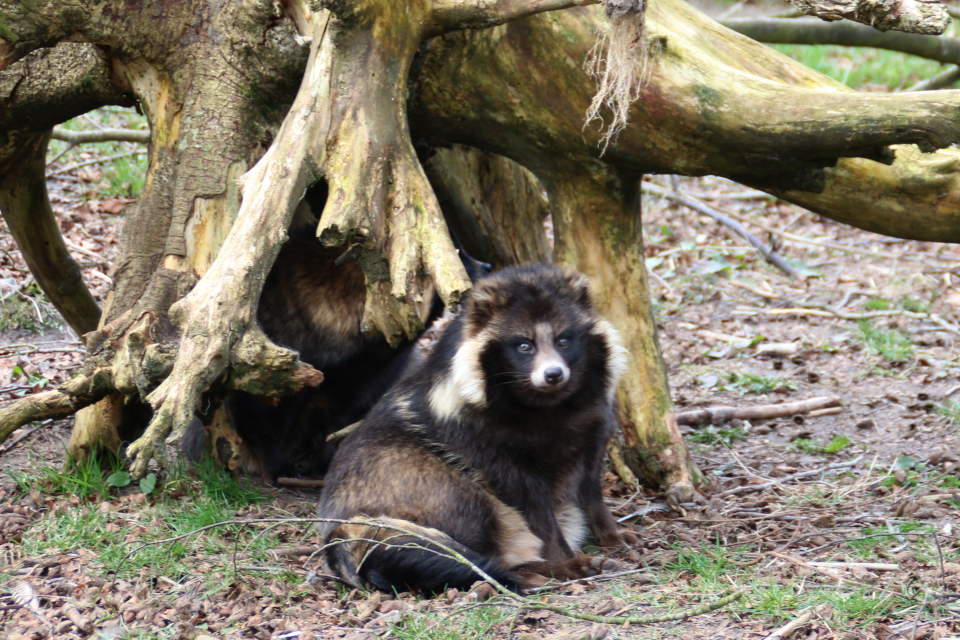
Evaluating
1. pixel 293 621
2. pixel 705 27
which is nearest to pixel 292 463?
pixel 293 621

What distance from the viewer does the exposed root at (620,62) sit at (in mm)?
3402

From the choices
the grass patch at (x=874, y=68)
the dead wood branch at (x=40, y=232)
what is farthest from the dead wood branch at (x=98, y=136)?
the grass patch at (x=874, y=68)

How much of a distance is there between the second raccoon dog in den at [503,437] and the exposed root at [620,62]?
0.76 meters

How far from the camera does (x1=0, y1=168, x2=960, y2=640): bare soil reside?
3.06 metres

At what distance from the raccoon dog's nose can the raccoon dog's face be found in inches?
3.2

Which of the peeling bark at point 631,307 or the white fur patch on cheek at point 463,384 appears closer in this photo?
the white fur patch on cheek at point 463,384

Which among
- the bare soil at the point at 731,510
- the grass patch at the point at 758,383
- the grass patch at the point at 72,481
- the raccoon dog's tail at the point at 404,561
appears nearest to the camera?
the bare soil at the point at 731,510

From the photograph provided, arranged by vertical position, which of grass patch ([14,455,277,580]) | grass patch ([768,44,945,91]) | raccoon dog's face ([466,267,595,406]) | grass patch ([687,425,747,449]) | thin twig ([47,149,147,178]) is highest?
grass patch ([768,44,945,91])

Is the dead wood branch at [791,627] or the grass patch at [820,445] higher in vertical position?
the dead wood branch at [791,627]

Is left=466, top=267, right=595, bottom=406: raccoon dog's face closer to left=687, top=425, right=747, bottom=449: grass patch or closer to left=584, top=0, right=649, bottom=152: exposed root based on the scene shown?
left=584, top=0, right=649, bottom=152: exposed root

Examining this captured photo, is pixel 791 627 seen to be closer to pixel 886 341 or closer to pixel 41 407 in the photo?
pixel 41 407

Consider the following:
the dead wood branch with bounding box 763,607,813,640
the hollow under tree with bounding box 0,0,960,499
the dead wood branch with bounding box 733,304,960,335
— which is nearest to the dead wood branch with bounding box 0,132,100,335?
the hollow under tree with bounding box 0,0,960,499

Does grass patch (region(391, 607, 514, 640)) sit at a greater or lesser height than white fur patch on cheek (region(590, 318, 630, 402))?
lesser

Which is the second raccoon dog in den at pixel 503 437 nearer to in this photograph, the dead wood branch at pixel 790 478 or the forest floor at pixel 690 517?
the forest floor at pixel 690 517
